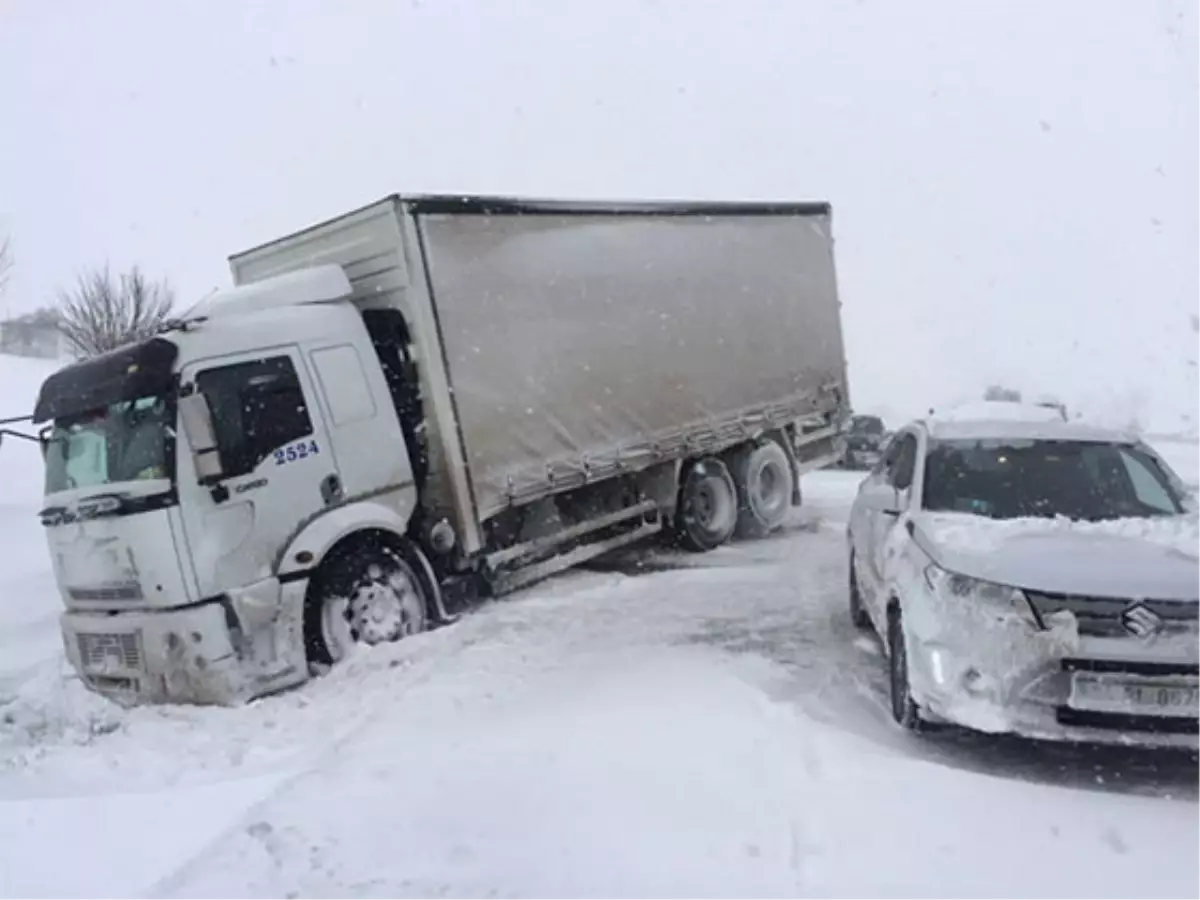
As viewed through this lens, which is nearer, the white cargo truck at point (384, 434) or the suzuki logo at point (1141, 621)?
the suzuki logo at point (1141, 621)

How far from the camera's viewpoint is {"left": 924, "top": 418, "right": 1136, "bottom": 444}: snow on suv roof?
666cm

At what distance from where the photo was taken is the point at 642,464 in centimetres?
1065

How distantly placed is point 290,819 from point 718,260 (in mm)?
8944

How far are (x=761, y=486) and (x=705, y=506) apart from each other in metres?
1.14

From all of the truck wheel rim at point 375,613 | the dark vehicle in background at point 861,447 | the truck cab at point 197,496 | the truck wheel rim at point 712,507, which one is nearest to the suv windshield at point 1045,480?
the truck wheel rim at point 375,613

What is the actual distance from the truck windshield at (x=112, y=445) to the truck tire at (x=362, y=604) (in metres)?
1.41

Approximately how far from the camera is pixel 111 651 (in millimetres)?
7008

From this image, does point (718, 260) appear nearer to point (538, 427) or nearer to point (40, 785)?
point (538, 427)

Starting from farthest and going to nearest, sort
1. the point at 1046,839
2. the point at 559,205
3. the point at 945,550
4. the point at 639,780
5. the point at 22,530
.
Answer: the point at 22,530 < the point at 559,205 < the point at 945,550 < the point at 639,780 < the point at 1046,839

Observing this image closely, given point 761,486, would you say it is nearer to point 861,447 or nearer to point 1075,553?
point 1075,553

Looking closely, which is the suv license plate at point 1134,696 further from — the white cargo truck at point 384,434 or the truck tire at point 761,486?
the truck tire at point 761,486

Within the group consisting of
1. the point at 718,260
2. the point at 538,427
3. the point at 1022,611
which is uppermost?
the point at 718,260

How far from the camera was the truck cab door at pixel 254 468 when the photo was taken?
6.87 metres

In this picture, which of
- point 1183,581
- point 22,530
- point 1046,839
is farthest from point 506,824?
point 22,530
